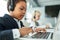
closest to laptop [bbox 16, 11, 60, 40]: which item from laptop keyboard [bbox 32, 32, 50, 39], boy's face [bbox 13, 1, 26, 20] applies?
laptop keyboard [bbox 32, 32, 50, 39]

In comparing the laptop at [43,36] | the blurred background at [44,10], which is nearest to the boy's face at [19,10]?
the blurred background at [44,10]

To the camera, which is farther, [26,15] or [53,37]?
[26,15]

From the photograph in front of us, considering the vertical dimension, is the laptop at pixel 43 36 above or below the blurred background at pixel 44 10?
below

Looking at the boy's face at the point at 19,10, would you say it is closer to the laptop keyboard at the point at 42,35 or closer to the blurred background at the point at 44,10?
the blurred background at the point at 44,10

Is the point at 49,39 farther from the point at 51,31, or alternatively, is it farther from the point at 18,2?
the point at 18,2

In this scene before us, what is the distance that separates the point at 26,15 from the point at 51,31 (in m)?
0.26

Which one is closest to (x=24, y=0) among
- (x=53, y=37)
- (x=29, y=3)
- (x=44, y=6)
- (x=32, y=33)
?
(x=29, y=3)

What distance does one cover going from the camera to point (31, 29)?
1.00m

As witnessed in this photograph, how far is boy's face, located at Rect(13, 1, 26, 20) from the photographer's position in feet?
3.22

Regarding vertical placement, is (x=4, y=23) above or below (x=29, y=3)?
below

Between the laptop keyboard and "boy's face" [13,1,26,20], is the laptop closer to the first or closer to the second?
the laptop keyboard

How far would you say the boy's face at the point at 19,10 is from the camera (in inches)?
38.6

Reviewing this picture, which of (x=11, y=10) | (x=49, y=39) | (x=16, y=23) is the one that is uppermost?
(x=11, y=10)

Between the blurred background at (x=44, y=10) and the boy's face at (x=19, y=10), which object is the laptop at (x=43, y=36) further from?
the boy's face at (x=19, y=10)
